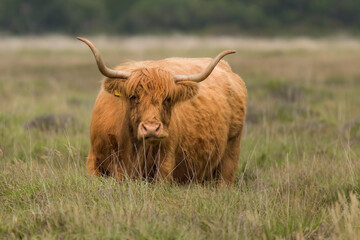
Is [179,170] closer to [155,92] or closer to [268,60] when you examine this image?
[155,92]

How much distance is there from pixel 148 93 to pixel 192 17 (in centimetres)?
5521

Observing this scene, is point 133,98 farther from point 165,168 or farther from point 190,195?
point 190,195

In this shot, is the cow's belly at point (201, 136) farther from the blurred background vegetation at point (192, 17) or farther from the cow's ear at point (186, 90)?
the blurred background vegetation at point (192, 17)

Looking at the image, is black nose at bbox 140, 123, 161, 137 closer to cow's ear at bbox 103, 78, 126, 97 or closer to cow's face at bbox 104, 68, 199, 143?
cow's face at bbox 104, 68, 199, 143

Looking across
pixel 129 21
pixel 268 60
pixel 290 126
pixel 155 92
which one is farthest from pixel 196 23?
pixel 155 92

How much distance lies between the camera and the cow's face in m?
4.65

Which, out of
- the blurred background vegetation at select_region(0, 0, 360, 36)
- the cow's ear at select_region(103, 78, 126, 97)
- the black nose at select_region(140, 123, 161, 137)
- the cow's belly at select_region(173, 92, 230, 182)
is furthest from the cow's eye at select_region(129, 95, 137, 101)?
the blurred background vegetation at select_region(0, 0, 360, 36)

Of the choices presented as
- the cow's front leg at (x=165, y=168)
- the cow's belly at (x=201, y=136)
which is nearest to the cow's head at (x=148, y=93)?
the cow's front leg at (x=165, y=168)

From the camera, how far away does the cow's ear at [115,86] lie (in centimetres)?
506

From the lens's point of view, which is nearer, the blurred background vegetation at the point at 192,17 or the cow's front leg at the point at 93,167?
the cow's front leg at the point at 93,167

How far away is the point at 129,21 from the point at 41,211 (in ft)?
179

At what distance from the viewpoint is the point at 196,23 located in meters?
58.4

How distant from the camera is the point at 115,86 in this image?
509 cm

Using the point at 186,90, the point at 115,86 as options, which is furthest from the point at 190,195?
the point at 115,86
